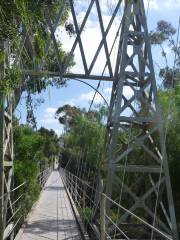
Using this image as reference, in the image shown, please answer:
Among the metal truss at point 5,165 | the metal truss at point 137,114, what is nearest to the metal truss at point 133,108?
the metal truss at point 137,114

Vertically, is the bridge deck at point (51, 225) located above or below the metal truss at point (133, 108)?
below

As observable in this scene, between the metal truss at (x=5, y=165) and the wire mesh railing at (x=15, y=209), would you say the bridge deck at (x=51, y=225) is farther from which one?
the metal truss at (x=5, y=165)

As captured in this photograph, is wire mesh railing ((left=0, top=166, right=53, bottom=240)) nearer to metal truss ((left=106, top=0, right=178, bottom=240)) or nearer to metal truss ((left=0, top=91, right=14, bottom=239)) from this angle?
metal truss ((left=0, top=91, right=14, bottom=239))

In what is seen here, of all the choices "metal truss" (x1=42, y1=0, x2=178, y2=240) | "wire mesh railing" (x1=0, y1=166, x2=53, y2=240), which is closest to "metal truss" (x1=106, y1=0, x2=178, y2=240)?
"metal truss" (x1=42, y1=0, x2=178, y2=240)

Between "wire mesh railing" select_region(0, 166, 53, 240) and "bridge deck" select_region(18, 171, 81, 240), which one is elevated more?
"wire mesh railing" select_region(0, 166, 53, 240)

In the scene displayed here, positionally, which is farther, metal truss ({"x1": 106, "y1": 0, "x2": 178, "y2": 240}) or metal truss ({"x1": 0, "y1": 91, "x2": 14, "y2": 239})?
metal truss ({"x1": 106, "y1": 0, "x2": 178, "y2": 240})

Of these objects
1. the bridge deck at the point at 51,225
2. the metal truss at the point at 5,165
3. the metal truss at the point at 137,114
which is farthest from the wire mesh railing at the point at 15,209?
the metal truss at the point at 137,114

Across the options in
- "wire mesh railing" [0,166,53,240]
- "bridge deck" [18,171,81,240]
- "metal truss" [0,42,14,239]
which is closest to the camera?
"metal truss" [0,42,14,239]

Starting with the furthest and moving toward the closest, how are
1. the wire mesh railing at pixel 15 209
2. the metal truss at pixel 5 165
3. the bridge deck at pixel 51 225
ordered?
1. the bridge deck at pixel 51 225
2. the wire mesh railing at pixel 15 209
3. the metal truss at pixel 5 165

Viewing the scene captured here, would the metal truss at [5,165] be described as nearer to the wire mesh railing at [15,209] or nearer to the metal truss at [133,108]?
the wire mesh railing at [15,209]

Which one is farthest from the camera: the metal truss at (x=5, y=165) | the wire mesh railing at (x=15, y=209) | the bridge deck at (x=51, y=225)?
the bridge deck at (x=51, y=225)

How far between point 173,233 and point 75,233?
1.89 meters

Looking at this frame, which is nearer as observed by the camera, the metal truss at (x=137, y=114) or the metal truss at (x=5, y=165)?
the metal truss at (x=5, y=165)

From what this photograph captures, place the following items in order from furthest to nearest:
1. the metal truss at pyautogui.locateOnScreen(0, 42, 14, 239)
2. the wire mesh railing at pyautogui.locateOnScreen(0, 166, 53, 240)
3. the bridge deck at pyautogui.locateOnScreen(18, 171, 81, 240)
→ the bridge deck at pyautogui.locateOnScreen(18, 171, 81, 240) < the wire mesh railing at pyautogui.locateOnScreen(0, 166, 53, 240) < the metal truss at pyautogui.locateOnScreen(0, 42, 14, 239)
